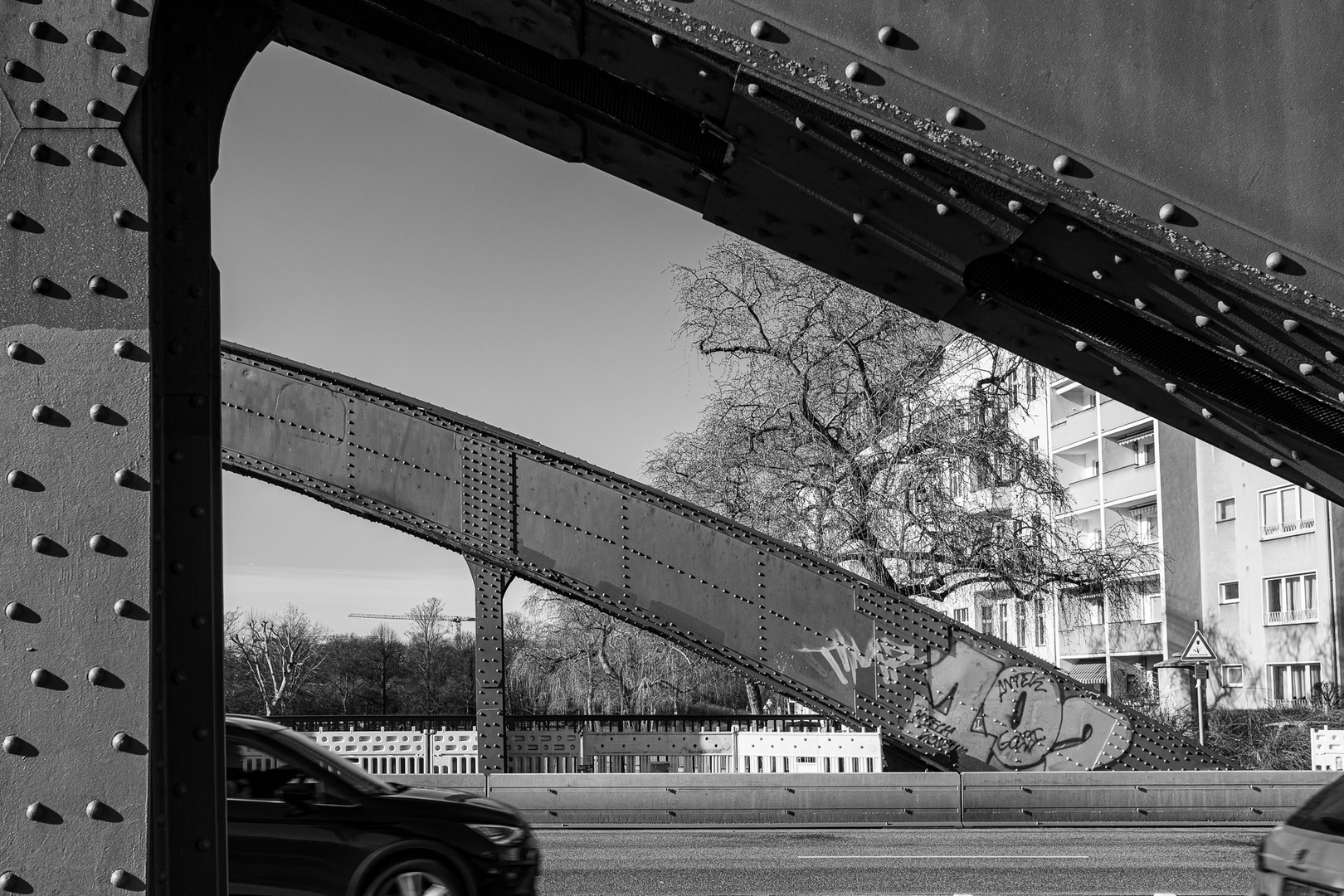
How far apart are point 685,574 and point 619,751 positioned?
4.28 metres

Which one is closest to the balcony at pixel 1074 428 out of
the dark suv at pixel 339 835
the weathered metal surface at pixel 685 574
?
the weathered metal surface at pixel 685 574

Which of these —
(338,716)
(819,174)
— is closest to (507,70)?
(819,174)

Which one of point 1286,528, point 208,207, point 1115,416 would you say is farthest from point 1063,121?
point 1115,416

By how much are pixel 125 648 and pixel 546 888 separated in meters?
7.87

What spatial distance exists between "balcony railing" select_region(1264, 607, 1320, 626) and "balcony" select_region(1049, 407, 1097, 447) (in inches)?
555

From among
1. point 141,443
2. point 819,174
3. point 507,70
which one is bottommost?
point 141,443

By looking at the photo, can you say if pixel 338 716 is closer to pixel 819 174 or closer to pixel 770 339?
pixel 770 339

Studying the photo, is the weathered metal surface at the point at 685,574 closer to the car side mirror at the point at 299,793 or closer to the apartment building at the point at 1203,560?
the car side mirror at the point at 299,793

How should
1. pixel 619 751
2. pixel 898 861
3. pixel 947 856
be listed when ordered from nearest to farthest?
pixel 898 861
pixel 947 856
pixel 619 751

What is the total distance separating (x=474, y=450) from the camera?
46.0 feet

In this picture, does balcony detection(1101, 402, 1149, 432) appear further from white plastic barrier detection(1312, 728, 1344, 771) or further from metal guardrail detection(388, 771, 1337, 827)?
metal guardrail detection(388, 771, 1337, 827)

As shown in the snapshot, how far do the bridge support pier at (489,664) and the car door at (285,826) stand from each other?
7.17 m

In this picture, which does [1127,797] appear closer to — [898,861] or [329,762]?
[898,861]

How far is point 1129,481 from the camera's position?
165 ft
